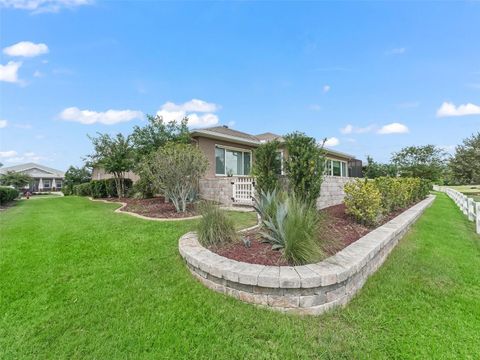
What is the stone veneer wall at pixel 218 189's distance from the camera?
36.2 ft

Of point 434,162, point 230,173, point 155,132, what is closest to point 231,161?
point 230,173

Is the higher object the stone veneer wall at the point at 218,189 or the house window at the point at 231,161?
the house window at the point at 231,161

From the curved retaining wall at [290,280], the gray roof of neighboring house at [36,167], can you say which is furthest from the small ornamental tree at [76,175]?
the curved retaining wall at [290,280]

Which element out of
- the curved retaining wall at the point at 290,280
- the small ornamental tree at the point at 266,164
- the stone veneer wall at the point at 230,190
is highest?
the small ornamental tree at the point at 266,164

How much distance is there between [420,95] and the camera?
13867mm

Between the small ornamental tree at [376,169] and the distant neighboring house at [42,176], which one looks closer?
the small ornamental tree at [376,169]

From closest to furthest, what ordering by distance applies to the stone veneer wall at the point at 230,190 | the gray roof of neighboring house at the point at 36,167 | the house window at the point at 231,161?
the stone veneer wall at the point at 230,190, the house window at the point at 231,161, the gray roof of neighboring house at the point at 36,167

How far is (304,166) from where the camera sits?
226 inches

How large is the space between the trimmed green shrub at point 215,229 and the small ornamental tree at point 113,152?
10680 mm

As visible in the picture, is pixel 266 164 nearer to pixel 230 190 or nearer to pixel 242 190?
pixel 242 190

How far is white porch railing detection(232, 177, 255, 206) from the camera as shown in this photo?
10398 mm

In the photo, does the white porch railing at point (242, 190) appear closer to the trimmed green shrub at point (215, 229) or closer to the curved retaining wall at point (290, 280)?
the trimmed green shrub at point (215, 229)

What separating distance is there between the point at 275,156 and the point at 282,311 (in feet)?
14.4

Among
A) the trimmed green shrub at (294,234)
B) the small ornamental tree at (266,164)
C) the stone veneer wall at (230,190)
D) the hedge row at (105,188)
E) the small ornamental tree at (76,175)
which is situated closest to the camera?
the trimmed green shrub at (294,234)
